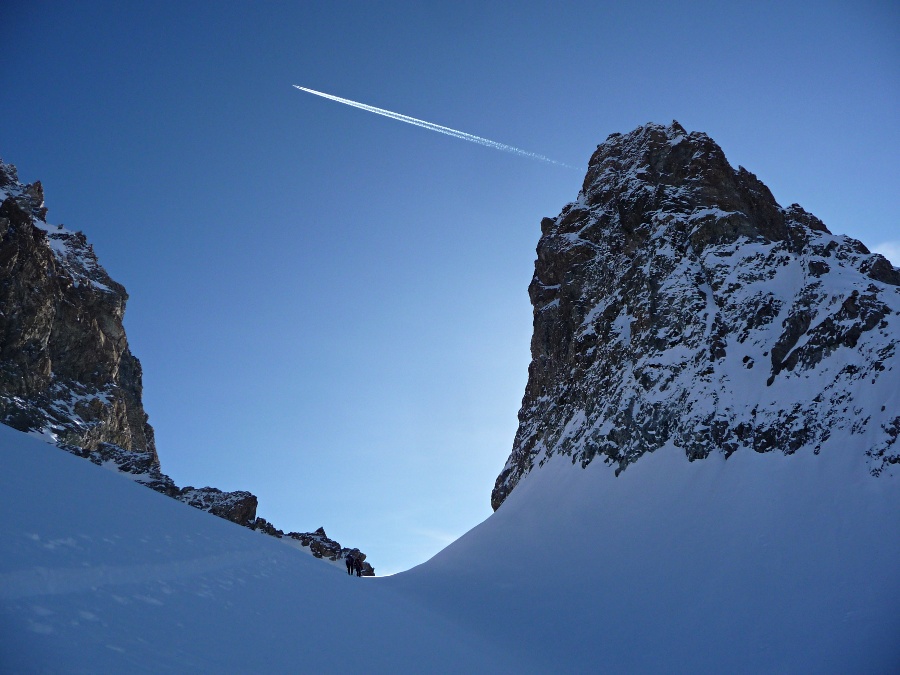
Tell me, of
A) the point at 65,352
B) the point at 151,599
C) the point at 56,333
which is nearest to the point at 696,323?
the point at 151,599

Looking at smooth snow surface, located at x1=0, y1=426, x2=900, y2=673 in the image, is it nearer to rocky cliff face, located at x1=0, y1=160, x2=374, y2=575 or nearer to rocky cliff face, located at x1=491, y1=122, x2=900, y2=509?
rocky cliff face, located at x1=491, y1=122, x2=900, y2=509

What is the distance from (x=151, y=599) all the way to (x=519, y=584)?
71.1 feet

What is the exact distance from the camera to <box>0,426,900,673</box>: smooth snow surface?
7.86m

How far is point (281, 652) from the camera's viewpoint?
957 cm

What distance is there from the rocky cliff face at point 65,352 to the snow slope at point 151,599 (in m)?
32.5

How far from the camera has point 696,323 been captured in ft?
118

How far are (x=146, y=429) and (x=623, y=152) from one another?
73.7 m

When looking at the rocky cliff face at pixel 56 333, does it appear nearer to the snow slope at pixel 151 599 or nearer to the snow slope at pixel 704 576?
the snow slope at pixel 704 576

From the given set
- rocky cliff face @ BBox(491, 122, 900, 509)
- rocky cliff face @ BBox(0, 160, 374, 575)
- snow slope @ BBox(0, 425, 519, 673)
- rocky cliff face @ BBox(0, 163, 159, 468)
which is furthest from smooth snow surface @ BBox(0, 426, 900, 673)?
rocky cliff face @ BBox(0, 163, 159, 468)

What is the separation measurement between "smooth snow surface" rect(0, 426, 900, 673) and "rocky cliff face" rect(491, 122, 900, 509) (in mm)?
2304

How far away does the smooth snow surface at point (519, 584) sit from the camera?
7.86m

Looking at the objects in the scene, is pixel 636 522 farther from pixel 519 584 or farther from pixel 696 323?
pixel 696 323

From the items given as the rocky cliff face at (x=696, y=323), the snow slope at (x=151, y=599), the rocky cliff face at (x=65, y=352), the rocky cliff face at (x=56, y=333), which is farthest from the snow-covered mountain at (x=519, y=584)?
the rocky cliff face at (x=56, y=333)

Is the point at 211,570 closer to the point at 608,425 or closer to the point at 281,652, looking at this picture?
the point at 281,652
